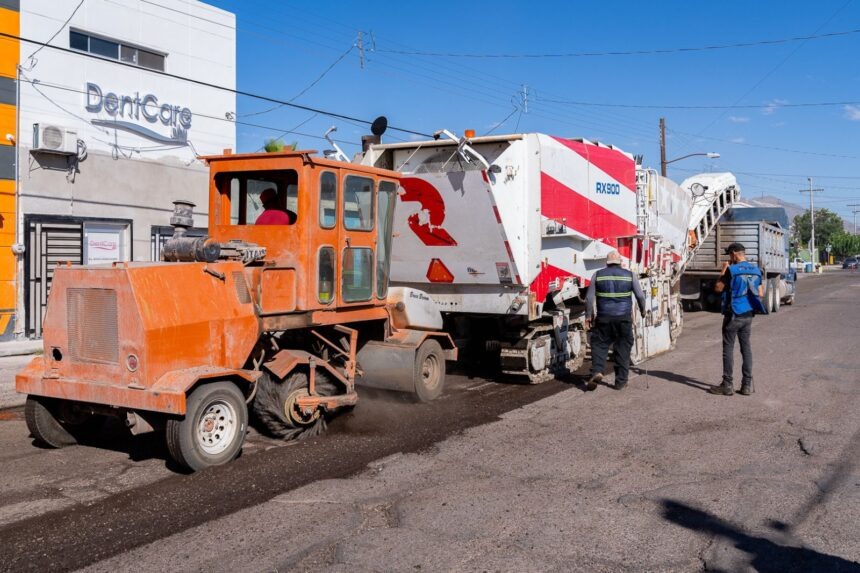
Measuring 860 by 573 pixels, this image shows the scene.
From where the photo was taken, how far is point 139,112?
54.5 ft

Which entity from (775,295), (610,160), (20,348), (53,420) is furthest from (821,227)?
(53,420)

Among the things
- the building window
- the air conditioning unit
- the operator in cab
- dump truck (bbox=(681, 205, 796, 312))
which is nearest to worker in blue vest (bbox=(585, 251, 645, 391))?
the operator in cab

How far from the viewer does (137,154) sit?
54.3ft

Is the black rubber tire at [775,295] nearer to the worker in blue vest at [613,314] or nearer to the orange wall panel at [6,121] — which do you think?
the worker in blue vest at [613,314]

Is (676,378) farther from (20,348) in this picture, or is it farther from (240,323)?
(20,348)

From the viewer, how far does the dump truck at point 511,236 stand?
9312 mm

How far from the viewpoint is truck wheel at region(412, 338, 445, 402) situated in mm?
8461

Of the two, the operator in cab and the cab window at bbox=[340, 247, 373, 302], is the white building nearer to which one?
the operator in cab

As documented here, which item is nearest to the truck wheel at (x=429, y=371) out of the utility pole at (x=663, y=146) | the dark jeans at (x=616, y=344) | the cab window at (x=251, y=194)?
the dark jeans at (x=616, y=344)

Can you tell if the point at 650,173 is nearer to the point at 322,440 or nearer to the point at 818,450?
the point at 818,450

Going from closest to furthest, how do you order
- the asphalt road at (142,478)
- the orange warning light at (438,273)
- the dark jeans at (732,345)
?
the asphalt road at (142,478) < the dark jeans at (732,345) < the orange warning light at (438,273)

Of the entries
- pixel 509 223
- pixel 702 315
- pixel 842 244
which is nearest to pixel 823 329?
pixel 702 315

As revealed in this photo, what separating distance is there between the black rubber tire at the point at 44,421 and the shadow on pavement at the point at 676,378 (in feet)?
23.5

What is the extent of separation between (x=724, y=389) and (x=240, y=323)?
5933 mm
